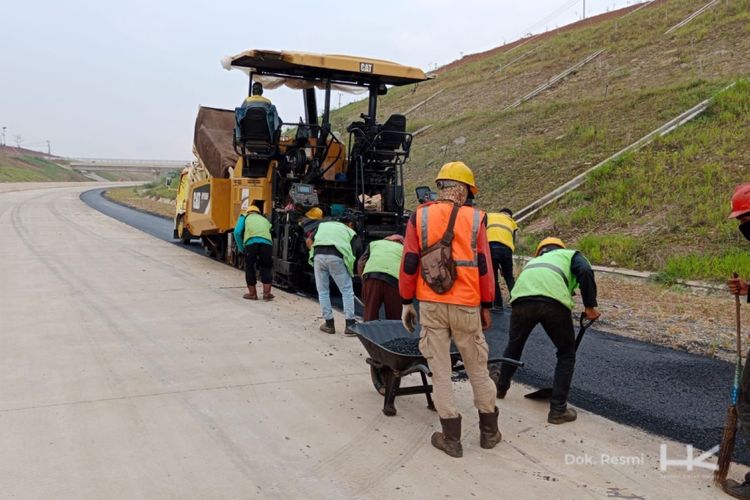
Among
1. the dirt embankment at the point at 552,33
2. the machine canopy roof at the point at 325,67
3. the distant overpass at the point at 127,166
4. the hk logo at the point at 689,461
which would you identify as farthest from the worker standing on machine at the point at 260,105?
the distant overpass at the point at 127,166

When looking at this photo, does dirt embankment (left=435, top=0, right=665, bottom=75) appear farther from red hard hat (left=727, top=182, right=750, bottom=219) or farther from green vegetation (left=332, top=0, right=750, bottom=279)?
red hard hat (left=727, top=182, right=750, bottom=219)

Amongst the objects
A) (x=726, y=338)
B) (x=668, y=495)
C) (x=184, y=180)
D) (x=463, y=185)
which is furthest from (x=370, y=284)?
(x=184, y=180)

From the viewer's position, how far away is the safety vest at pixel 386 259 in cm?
621

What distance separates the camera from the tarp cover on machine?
12312 mm

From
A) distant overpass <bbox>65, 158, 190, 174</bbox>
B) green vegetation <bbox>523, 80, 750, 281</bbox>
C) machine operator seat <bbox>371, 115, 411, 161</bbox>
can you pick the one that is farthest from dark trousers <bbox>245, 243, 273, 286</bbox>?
distant overpass <bbox>65, 158, 190, 174</bbox>

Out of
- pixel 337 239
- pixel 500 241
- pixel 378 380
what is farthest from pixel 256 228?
pixel 378 380

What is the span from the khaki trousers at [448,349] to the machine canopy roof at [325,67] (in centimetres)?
632

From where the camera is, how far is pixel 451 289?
424 cm

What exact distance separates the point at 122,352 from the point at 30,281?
455 centimetres

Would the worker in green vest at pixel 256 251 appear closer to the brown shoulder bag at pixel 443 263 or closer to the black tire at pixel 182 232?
the brown shoulder bag at pixel 443 263

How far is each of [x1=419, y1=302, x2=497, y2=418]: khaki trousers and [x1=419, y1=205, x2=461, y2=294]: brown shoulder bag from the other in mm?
141

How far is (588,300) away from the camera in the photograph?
188 inches

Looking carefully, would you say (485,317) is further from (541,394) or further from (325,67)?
(325,67)

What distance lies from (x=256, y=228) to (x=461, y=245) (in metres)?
5.66
